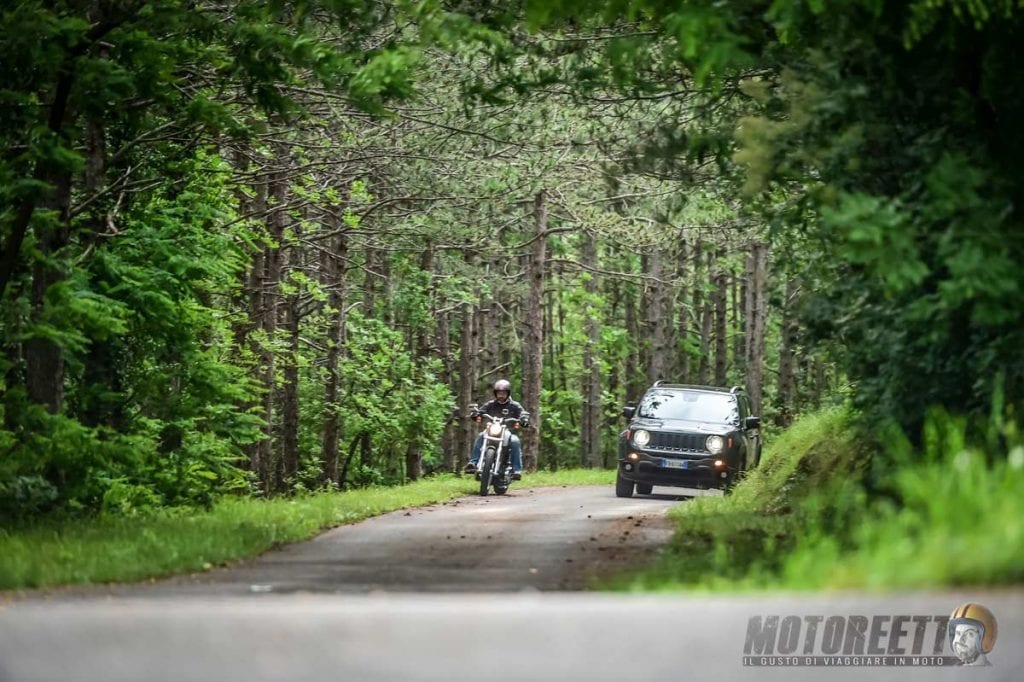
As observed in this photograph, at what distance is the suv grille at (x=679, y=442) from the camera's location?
26406mm

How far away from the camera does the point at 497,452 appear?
26469mm

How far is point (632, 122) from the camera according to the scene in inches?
884

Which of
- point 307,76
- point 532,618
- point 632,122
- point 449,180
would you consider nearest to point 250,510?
point 307,76

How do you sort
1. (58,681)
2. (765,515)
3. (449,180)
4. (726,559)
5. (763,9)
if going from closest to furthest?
(58,681)
(726,559)
(763,9)
(765,515)
(449,180)

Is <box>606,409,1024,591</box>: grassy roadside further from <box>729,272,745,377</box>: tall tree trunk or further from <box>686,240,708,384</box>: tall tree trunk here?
<box>729,272,745,377</box>: tall tree trunk

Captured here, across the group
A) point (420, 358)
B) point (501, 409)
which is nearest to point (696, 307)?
point (420, 358)

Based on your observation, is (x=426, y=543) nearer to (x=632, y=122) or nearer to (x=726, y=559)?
(x=726, y=559)

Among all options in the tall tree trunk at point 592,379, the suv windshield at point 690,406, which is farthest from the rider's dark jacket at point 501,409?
the tall tree trunk at point 592,379

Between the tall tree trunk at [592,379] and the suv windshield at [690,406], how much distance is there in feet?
72.4

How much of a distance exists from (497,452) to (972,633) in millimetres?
19007

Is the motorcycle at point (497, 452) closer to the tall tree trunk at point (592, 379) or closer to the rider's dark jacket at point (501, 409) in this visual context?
the rider's dark jacket at point (501, 409)

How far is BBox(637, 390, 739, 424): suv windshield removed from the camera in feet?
89.2

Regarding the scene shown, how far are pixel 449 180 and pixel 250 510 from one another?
1008 cm

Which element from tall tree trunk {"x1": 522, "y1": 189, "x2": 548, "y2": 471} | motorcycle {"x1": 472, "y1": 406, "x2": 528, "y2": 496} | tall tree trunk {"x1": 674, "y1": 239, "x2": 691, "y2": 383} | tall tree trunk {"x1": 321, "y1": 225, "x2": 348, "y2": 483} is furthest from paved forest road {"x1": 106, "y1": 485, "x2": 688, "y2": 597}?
tall tree trunk {"x1": 674, "y1": 239, "x2": 691, "y2": 383}
